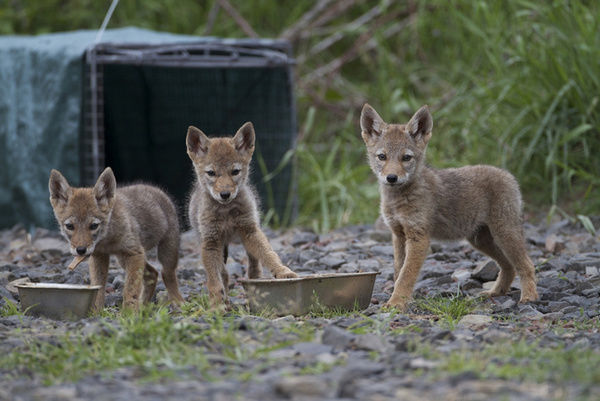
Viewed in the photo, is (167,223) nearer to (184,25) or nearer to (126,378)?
(126,378)

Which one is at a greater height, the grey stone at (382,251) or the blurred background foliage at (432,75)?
the blurred background foliage at (432,75)

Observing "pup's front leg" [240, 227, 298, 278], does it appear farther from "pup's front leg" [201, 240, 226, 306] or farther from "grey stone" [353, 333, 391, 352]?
"grey stone" [353, 333, 391, 352]

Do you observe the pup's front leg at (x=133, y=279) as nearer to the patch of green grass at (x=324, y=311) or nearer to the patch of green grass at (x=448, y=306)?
the patch of green grass at (x=324, y=311)

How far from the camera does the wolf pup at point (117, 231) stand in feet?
16.8

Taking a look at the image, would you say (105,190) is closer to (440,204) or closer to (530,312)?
(440,204)

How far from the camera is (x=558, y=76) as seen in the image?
8047mm

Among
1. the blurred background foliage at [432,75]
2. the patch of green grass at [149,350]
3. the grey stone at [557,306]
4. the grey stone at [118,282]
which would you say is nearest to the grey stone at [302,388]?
the patch of green grass at [149,350]

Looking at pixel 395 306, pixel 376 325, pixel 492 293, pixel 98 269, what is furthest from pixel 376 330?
pixel 98 269

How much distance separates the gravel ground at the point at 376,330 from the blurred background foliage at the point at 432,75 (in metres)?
1.03

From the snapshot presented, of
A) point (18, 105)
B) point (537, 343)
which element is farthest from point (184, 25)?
point (537, 343)

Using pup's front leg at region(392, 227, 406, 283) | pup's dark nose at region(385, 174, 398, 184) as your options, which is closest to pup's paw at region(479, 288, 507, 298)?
pup's front leg at region(392, 227, 406, 283)

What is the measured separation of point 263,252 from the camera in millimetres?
5254

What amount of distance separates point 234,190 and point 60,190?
45.9 inches

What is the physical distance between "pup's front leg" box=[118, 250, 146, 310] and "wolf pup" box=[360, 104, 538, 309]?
5.54ft
